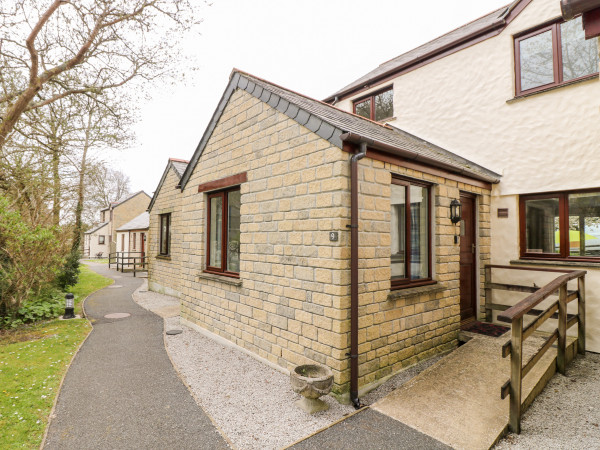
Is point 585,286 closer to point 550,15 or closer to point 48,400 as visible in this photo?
point 550,15

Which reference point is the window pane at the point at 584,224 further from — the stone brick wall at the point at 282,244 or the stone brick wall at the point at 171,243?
the stone brick wall at the point at 171,243

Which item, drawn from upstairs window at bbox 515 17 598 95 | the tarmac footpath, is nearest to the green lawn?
the tarmac footpath

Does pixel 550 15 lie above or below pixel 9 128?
above

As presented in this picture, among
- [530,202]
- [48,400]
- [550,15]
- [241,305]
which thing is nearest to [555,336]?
[530,202]

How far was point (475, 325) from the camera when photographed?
19.7ft

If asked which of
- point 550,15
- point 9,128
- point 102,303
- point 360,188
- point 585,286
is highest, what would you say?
point 550,15

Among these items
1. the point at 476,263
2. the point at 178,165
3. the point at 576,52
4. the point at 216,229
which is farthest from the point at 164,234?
the point at 576,52

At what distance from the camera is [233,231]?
6047mm

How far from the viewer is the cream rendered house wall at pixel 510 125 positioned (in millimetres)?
5309

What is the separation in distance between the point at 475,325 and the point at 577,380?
1831mm

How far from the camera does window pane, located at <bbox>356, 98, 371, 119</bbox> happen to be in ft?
31.6

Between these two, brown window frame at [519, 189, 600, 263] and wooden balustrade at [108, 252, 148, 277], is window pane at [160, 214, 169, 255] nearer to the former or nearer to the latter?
wooden balustrade at [108, 252, 148, 277]

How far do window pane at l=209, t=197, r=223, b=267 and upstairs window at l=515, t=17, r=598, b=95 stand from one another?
6478 mm

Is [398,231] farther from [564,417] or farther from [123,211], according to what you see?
[123,211]
